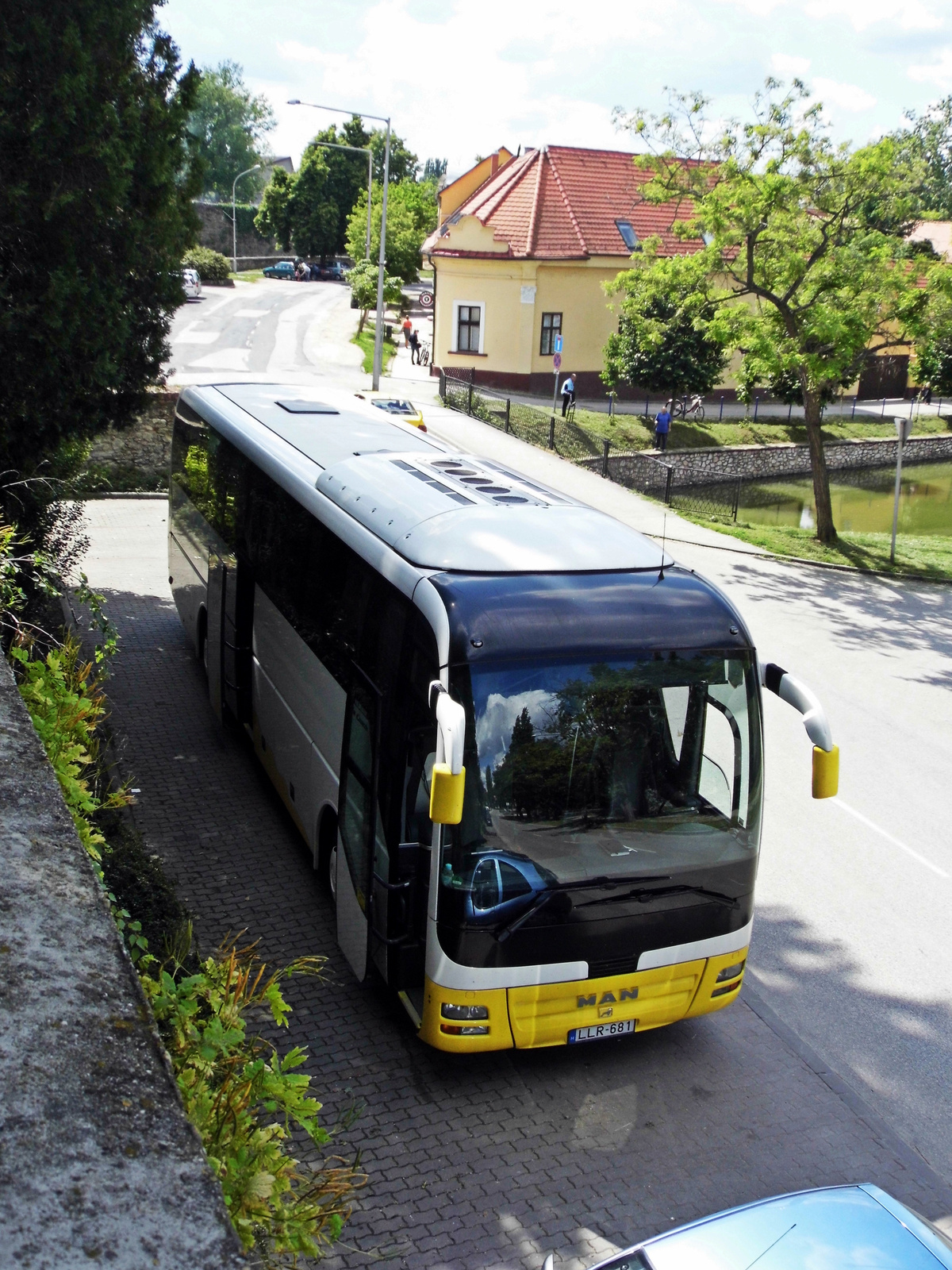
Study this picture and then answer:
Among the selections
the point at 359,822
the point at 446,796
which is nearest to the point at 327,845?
the point at 359,822

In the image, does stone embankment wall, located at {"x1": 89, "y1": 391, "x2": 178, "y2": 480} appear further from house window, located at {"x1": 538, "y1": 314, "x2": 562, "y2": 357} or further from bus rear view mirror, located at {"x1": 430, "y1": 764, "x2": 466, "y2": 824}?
bus rear view mirror, located at {"x1": 430, "y1": 764, "x2": 466, "y2": 824}

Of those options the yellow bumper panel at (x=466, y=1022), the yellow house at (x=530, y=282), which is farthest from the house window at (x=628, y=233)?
the yellow bumper panel at (x=466, y=1022)

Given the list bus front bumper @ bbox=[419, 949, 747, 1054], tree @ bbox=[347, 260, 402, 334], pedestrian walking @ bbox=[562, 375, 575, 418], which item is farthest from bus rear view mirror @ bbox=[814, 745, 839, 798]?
tree @ bbox=[347, 260, 402, 334]

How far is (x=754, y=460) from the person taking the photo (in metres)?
36.5

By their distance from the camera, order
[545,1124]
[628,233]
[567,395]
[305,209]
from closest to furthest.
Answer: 1. [545,1124]
2. [567,395]
3. [628,233]
4. [305,209]

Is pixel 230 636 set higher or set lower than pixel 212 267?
lower

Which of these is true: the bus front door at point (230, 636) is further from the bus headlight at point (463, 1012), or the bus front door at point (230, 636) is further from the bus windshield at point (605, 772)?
the bus headlight at point (463, 1012)

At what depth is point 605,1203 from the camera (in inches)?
233

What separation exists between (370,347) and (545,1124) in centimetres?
4185

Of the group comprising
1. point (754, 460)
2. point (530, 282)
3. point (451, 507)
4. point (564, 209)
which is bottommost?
point (754, 460)

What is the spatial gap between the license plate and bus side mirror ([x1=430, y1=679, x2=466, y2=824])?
1.89m

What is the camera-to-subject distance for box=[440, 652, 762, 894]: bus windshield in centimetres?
613

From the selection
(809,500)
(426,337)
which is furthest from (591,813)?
(426,337)

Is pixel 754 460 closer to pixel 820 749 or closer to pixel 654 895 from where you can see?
pixel 820 749
